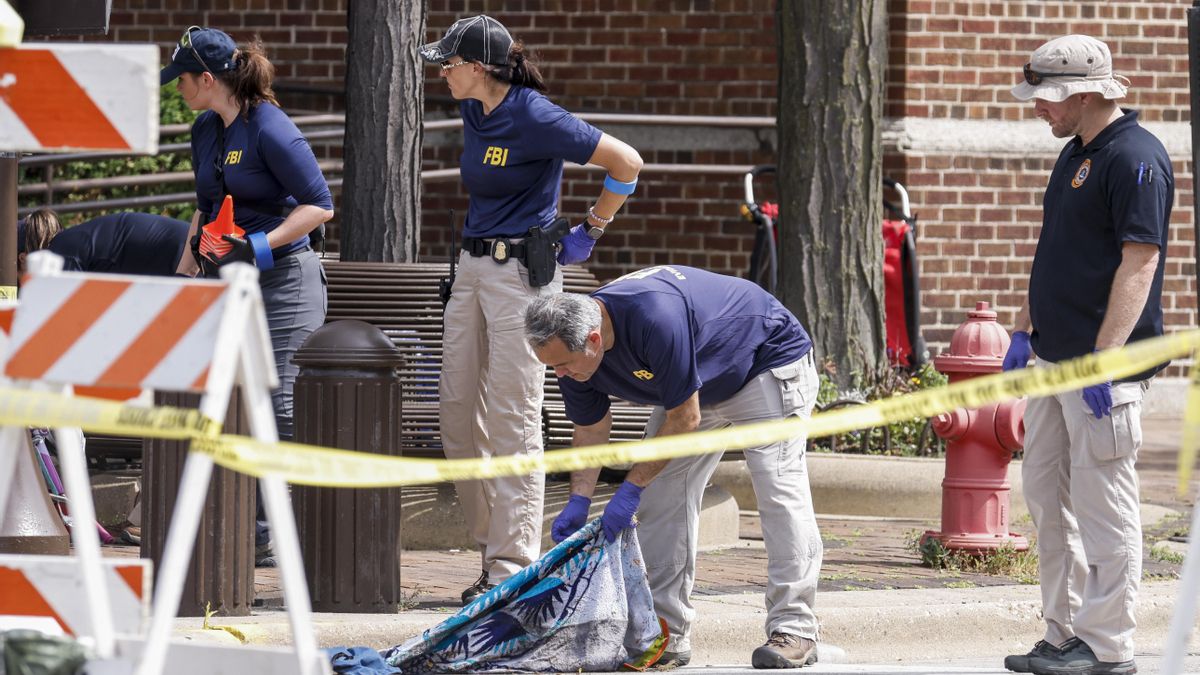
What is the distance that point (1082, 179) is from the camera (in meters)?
5.65

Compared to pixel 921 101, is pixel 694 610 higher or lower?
lower

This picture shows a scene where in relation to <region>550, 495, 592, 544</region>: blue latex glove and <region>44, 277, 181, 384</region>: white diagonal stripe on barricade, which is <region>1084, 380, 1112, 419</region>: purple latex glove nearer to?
<region>550, 495, 592, 544</region>: blue latex glove

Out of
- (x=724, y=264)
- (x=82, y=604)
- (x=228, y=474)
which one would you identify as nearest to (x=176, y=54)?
(x=228, y=474)

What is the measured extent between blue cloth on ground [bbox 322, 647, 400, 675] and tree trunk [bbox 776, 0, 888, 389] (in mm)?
4959

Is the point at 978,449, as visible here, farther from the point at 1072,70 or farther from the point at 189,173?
the point at 189,173

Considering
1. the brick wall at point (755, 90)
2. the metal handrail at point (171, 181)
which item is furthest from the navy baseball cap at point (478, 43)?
the brick wall at point (755, 90)

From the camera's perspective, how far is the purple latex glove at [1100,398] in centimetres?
551

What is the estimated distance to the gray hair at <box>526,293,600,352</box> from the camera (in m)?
5.27

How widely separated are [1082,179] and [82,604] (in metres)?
3.32

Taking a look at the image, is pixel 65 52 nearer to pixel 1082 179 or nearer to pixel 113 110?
pixel 113 110

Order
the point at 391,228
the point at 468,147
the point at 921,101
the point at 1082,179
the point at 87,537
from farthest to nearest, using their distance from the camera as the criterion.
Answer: the point at 921,101 → the point at 391,228 → the point at 468,147 → the point at 1082,179 → the point at 87,537

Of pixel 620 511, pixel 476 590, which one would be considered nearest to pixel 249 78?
pixel 476 590

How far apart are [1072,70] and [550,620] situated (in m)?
2.35

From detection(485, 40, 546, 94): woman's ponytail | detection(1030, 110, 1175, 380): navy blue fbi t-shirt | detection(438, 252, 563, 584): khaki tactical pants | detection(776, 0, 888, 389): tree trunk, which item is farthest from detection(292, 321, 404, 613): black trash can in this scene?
detection(776, 0, 888, 389): tree trunk
